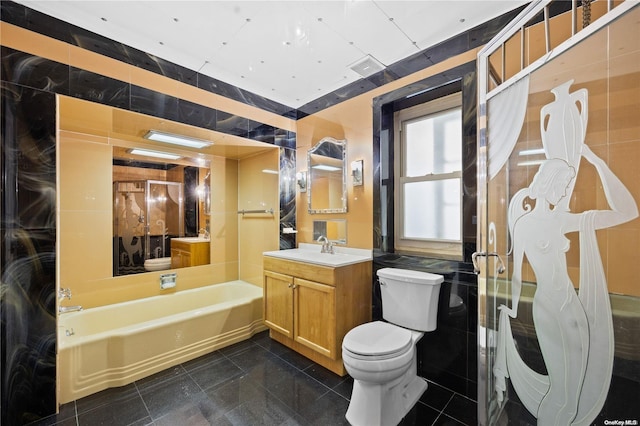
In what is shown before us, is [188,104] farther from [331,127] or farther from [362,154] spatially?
[362,154]

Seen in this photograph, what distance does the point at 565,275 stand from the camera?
3.30 feet

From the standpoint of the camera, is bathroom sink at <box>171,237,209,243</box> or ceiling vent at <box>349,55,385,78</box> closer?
ceiling vent at <box>349,55,385,78</box>

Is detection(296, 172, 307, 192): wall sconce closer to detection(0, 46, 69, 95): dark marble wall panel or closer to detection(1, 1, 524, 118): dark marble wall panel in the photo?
detection(1, 1, 524, 118): dark marble wall panel

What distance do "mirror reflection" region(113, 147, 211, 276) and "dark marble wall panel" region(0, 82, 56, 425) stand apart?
951 mm

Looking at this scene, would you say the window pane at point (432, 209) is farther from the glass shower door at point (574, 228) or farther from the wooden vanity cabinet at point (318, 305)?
the glass shower door at point (574, 228)

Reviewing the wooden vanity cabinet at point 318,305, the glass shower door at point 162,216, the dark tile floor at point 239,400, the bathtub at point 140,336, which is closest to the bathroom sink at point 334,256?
the wooden vanity cabinet at point 318,305

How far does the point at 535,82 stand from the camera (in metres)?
1.14

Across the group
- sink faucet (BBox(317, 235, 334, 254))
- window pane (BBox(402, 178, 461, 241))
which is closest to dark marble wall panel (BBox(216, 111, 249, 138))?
sink faucet (BBox(317, 235, 334, 254))

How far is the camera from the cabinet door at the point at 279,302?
2.36 m

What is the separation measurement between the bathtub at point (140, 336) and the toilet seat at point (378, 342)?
1.38 m

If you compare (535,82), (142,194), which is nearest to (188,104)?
(142,194)

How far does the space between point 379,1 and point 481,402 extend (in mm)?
2334

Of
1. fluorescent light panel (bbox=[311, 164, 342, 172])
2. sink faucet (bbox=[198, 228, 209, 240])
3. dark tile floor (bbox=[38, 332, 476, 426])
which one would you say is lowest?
dark tile floor (bbox=[38, 332, 476, 426])

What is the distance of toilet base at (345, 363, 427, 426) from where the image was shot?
5.05 ft
